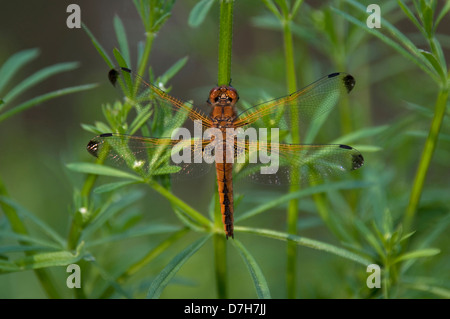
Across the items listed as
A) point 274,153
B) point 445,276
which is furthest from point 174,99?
point 445,276

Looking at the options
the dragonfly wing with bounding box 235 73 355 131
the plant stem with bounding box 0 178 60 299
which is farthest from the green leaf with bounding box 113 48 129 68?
the plant stem with bounding box 0 178 60 299

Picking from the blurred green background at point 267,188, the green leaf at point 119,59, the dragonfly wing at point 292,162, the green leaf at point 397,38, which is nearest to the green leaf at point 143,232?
the blurred green background at point 267,188

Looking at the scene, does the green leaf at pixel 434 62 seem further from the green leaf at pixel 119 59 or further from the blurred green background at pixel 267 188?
the green leaf at pixel 119 59

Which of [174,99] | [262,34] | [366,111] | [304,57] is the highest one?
[262,34]

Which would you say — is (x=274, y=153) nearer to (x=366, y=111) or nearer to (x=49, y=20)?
(x=366, y=111)

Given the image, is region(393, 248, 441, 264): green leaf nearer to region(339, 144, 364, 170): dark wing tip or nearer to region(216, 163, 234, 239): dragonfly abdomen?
region(339, 144, 364, 170): dark wing tip

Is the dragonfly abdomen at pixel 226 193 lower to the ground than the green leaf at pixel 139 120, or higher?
lower
